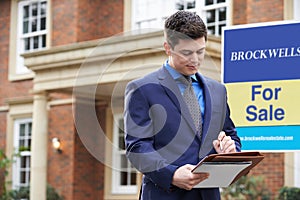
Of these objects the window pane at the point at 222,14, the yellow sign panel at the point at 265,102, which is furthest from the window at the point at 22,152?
the yellow sign panel at the point at 265,102

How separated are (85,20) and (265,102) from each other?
38.6ft

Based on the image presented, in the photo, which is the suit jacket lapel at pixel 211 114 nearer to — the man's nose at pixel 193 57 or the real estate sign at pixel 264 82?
the man's nose at pixel 193 57

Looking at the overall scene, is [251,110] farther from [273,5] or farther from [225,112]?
[273,5]

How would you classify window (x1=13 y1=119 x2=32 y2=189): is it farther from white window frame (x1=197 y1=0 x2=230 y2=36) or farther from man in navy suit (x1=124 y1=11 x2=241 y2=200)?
man in navy suit (x1=124 y1=11 x2=241 y2=200)

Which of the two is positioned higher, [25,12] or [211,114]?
[25,12]

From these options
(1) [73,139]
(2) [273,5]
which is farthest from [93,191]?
(2) [273,5]

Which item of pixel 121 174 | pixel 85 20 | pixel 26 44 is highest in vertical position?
pixel 85 20

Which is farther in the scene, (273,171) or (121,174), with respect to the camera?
(121,174)

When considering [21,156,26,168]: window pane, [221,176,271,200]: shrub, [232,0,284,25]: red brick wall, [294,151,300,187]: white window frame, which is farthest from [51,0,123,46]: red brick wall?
[294,151,300,187]: white window frame

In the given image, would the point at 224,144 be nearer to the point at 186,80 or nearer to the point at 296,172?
the point at 186,80

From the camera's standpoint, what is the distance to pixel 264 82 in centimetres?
515

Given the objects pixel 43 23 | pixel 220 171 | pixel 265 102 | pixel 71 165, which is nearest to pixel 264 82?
pixel 265 102

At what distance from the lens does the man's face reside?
2977 millimetres

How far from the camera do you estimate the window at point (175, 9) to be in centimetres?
1450
